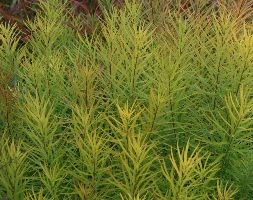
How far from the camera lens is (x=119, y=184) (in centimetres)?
93

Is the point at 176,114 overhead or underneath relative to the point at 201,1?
underneath

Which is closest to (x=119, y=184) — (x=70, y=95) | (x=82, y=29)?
(x=70, y=95)

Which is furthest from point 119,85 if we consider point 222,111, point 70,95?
point 222,111

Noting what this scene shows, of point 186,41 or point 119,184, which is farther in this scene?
point 186,41

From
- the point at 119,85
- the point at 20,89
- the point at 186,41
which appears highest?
the point at 186,41

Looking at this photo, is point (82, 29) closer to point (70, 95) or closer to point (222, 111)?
point (70, 95)

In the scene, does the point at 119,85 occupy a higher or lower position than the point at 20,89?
higher

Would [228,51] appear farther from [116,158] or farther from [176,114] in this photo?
[116,158]

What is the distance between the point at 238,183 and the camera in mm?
1070

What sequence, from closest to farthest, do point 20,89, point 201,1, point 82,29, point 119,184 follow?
point 119,184 < point 20,89 < point 201,1 < point 82,29

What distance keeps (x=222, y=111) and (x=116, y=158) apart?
0.24 meters

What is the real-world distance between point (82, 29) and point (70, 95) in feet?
1.48

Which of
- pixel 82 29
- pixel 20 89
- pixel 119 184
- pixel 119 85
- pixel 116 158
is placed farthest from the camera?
pixel 82 29

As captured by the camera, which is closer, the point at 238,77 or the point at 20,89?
the point at 238,77
